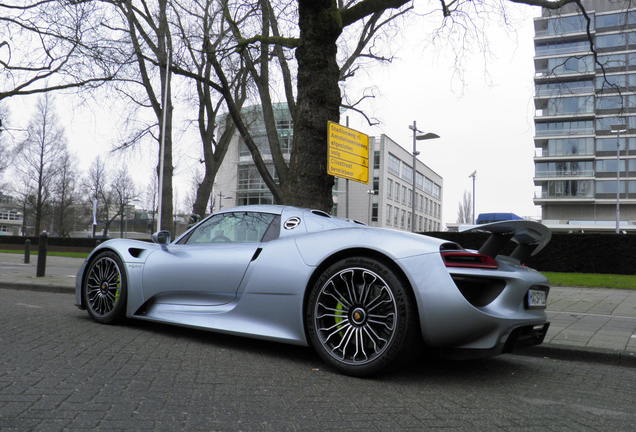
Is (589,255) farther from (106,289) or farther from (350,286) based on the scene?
(106,289)

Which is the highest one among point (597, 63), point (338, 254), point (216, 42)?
point (216, 42)

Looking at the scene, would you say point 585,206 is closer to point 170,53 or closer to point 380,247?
point 170,53

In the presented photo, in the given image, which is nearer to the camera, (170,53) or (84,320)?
(84,320)

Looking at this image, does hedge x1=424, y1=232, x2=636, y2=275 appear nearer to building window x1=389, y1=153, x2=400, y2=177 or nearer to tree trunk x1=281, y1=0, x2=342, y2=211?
tree trunk x1=281, y1=0, x2=342, y2=211

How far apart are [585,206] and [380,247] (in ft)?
207

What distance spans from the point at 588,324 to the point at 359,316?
388 cm

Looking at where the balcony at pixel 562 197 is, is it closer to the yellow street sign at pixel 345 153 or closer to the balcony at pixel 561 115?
the balcony at pixel 561 115

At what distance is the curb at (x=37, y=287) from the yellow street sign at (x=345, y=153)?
4685 millimetres

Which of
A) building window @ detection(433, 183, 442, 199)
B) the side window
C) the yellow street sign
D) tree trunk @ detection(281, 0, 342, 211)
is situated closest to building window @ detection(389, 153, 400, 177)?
building window @ detection(433, 183, 442, 199)

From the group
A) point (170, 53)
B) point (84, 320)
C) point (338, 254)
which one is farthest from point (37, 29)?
point (338, 254)

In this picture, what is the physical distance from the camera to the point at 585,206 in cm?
5862

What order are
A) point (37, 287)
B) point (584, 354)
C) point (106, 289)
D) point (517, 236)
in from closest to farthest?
point (517, 236) < point (584, 354) < point (106, 289) < point (37, 287)

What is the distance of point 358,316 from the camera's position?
3342 millimetres

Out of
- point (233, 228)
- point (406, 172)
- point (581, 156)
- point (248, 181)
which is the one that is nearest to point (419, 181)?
point (406, 172)
